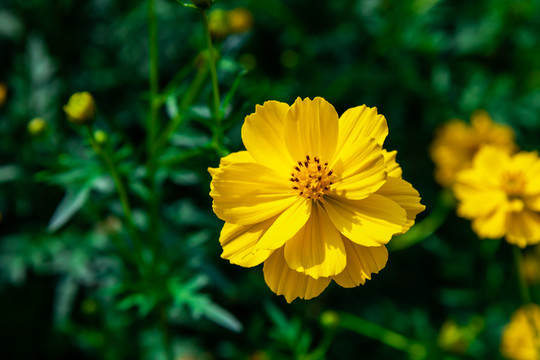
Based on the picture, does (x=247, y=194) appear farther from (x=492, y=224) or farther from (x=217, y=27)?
(x=492, y=224)

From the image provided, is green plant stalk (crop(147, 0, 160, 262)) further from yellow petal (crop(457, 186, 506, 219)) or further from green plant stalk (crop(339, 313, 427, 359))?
yellow petal (crop(457, 186, 506, 219))

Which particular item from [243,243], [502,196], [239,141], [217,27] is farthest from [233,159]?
[502,196]

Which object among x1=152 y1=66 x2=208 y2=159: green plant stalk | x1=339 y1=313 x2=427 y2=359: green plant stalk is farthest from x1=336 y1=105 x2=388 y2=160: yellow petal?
x1=339 y1=313 x2=427 y2=359: green plant stalk

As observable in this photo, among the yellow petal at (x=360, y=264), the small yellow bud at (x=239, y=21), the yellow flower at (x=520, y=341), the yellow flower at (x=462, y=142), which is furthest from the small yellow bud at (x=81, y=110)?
the yellow flower at (x=520, y=341)

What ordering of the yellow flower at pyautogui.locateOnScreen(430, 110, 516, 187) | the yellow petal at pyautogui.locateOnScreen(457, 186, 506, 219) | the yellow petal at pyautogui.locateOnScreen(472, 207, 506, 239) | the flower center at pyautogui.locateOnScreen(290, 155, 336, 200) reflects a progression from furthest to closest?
the yellow flower at pyautogui.locateOnScreen(430, 110, 516, 187) → the yellow petal at pyautogui.locateOnScreen(457, 186, 506, 219) → the yellow petal at pyautogui.locateOnScreen(472, 207, 506, 239) → the flower center at pyautogui.locateOnScreen(290, 155, 336, 200)

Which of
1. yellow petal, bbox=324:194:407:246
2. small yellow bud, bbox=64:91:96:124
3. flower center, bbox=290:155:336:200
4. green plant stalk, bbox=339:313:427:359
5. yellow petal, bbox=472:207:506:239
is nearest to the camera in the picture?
yellow petal, bbox=324:194:407:246

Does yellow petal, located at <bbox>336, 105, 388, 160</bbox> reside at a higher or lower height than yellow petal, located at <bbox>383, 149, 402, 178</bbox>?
higher

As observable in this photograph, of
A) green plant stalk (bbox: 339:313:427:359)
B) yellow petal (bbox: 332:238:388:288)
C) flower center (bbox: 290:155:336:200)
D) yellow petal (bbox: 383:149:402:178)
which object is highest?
yellow petal (bbox: 383:149:402:178)
